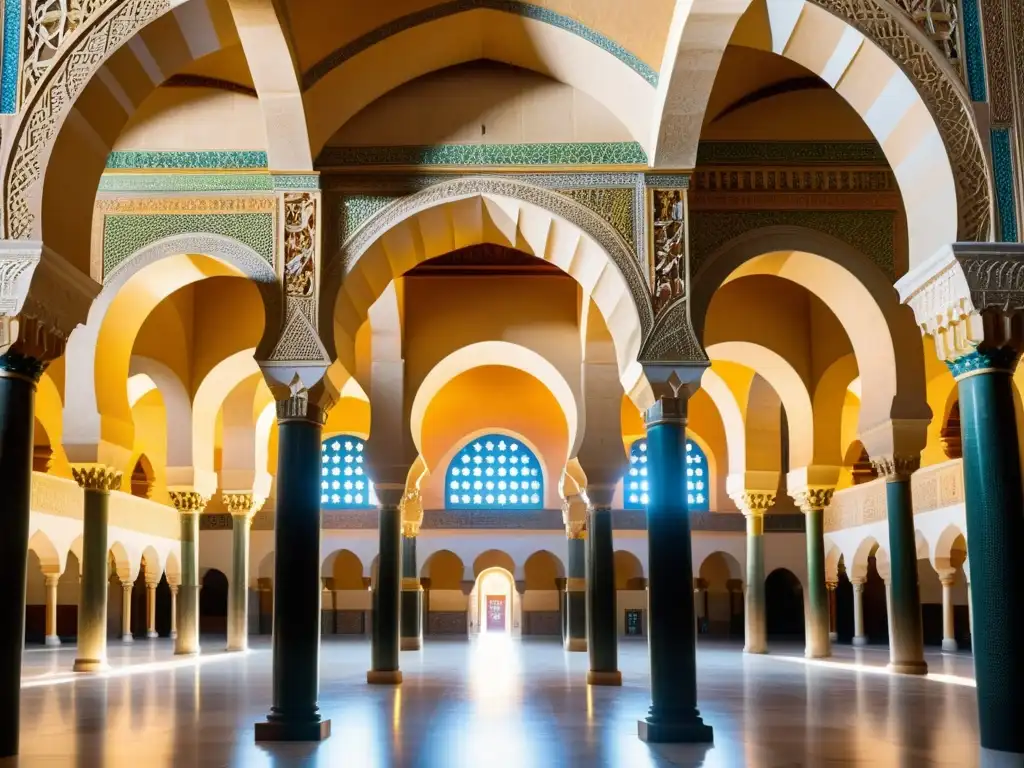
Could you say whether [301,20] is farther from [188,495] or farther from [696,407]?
[696,407]

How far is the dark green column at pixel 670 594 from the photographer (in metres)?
8.60

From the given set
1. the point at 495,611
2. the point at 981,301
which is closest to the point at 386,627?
the point at 981,301

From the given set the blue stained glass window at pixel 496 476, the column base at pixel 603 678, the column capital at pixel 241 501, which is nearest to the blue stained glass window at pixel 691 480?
the blue stained glass window at pixel 496 476

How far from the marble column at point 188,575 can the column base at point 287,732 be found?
9497 mm

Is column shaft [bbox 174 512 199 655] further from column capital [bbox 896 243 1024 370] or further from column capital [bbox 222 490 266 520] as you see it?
column capital [bbox 896 243 1024 370]

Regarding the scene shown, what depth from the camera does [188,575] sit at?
58.8 feet

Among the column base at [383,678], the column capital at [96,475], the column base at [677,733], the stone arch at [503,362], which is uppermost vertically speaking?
the stone arch at [503,362]

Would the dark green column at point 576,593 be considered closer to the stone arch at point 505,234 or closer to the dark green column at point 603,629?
the dark green column at point 603,629

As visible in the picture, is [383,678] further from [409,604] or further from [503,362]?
[409,604]

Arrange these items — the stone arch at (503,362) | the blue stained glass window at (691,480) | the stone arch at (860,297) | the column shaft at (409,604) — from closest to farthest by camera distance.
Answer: the stone arch at (860,297)
the stone arch at (503,362)
the column shaft at (409,604)
the blue stained glass window at (691,480)

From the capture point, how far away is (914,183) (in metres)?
7.25

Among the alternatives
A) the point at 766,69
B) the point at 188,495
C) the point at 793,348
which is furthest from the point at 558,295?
the point at 188,495

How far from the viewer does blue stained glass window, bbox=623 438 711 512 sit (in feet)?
88.7

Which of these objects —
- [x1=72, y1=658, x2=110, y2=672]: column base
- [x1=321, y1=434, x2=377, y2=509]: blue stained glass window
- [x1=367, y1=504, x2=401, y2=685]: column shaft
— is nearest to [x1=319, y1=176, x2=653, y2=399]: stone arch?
[x1=367, y1=504, x2=401, y2=685]: column shaft
